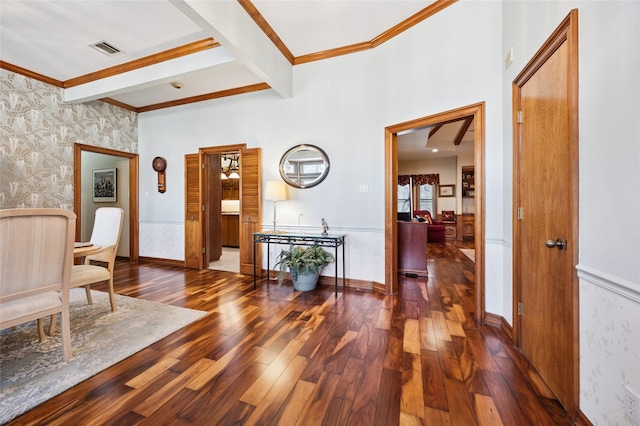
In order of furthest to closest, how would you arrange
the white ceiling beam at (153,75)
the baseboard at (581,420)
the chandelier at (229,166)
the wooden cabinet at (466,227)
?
1. the wooden cabinet at (466,227)
2. the chandelier at (229,166)
3. the white ceiling beam at (153,75)
4. the baseboard at (581,420)

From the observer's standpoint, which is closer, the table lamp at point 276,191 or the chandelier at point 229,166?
the table lamp at point 276,191

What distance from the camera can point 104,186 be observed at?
530cm

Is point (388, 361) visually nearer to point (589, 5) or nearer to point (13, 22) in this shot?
point (589, 5)

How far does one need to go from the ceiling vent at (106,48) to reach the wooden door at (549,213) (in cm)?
419

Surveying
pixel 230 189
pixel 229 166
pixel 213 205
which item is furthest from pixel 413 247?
pixel 230 189

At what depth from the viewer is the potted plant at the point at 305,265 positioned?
10.2ft

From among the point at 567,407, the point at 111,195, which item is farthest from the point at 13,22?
the point at 567,407

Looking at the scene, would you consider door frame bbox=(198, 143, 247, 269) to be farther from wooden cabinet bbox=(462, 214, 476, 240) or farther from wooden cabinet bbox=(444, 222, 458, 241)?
wooden cabinet bbox=(462, 214, 476, 240)

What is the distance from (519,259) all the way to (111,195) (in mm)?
6635

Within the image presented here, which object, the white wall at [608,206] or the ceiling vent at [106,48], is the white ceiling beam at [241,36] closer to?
the ceiling vent at [106,48]

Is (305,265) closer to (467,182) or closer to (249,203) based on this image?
(249,203)

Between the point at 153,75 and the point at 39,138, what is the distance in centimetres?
201

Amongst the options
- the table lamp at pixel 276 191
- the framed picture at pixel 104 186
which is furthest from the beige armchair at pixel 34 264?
the framed picture at pixel 104 186

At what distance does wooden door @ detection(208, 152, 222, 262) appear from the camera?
4430mm
